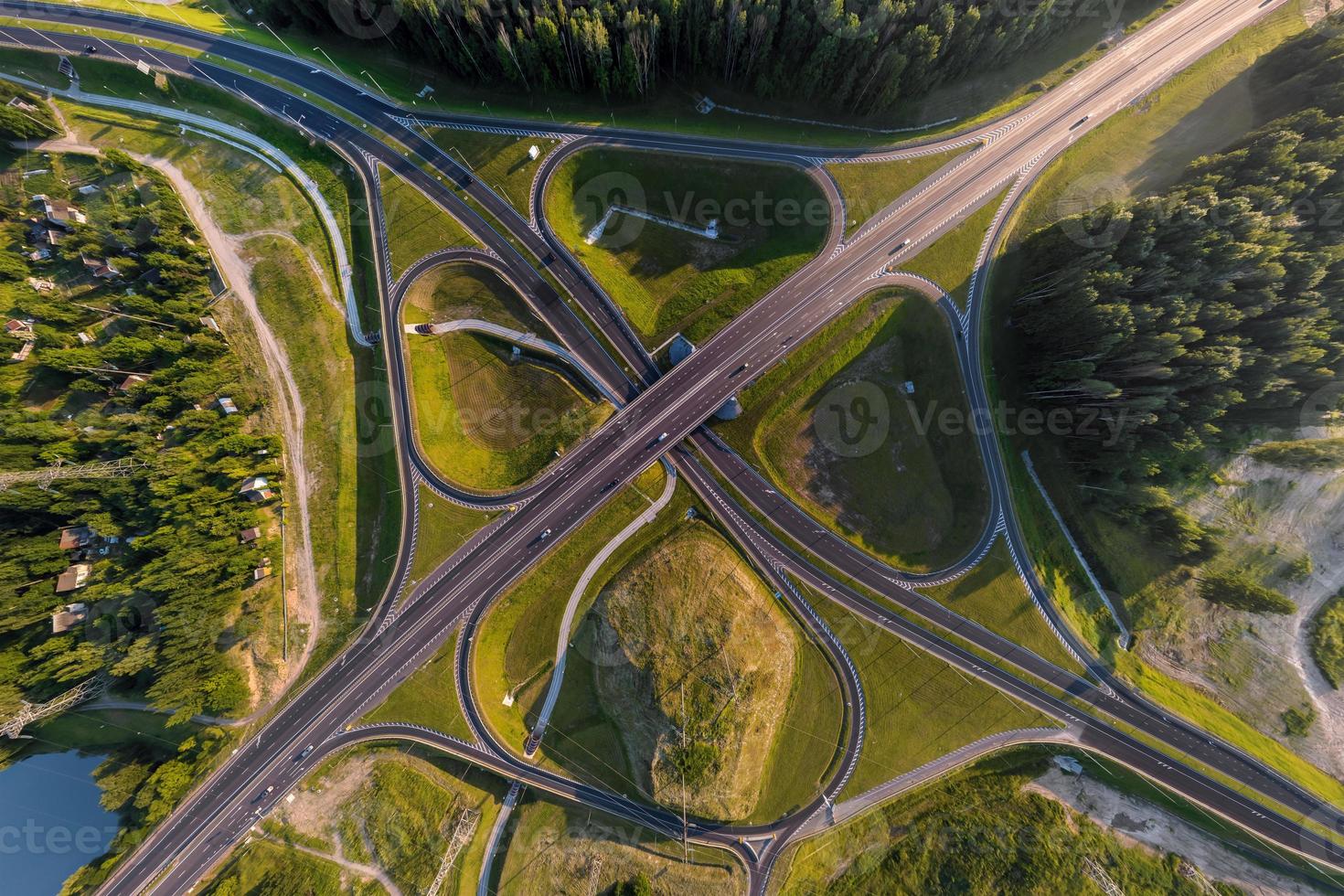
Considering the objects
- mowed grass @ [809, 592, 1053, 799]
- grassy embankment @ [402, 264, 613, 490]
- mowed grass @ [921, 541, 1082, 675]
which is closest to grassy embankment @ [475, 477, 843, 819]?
mowed grass @ [809, 592, 1053, 799]

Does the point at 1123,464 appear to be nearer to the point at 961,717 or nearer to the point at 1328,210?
the point at 1328,210

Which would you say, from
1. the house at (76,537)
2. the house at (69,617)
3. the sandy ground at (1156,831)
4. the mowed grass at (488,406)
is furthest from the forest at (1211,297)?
the house at (69,617)

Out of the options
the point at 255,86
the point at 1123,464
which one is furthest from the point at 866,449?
the point at 255,86

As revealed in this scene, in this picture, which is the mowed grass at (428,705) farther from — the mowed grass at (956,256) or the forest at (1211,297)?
the forest at (1211,297)

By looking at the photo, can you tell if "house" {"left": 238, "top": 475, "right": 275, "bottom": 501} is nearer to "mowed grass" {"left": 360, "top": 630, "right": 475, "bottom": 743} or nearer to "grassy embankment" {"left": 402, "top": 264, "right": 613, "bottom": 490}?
"grassy embankment" {"left": 402, "top": 264, "right": 613, "bottom": 490}

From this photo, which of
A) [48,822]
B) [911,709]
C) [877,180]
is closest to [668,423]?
[877,180]

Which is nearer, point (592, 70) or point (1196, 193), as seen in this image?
point (1196, 193)
